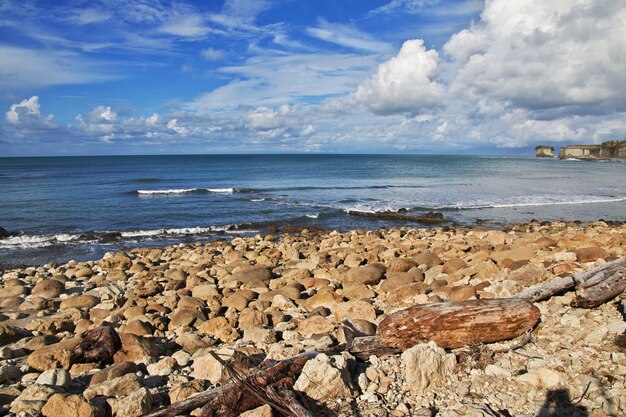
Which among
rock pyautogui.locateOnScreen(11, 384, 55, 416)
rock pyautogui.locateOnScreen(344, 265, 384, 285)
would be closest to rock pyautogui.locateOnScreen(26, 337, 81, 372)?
rock pyautogui.locateOnScreen(11, 384, 55, 416)

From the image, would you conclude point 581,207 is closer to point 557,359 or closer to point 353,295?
point 353,295

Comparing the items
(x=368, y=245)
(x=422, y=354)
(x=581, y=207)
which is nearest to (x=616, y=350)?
(x=422, y=354)

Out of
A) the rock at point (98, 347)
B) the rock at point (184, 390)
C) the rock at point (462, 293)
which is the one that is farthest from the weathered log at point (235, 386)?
the rock at point (462, 293)

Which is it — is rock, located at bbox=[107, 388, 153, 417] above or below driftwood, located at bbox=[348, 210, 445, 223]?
above

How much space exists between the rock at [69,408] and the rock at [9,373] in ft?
5.64

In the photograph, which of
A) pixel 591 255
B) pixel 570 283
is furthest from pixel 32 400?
pixel 591 255

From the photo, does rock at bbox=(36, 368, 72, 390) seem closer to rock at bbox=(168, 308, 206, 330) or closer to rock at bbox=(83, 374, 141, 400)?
rock at bbox=(83, 374, 141, 400)

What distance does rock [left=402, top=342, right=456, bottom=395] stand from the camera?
196 inches

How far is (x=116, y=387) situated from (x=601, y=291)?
686cm

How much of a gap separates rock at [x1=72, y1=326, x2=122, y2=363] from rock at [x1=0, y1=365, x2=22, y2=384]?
706 mm

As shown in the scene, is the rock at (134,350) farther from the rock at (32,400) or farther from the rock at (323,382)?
the rock at (323,382)

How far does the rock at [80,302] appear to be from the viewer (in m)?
9.83

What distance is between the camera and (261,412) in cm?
453

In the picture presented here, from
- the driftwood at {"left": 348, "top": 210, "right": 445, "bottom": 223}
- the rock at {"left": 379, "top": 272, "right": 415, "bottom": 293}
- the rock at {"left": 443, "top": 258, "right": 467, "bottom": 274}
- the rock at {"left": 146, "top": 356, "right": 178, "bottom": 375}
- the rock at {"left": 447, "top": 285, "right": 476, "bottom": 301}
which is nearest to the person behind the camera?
the rock at {"left": 146, "top": 356, "right": 178, "bottom": 375}
